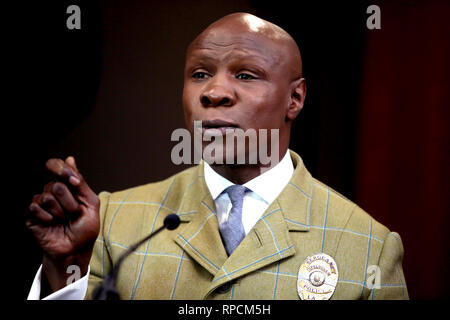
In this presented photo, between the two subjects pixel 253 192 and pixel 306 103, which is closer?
pixel 253 192

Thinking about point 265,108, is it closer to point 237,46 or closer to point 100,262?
point 237,46

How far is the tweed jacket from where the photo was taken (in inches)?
59.6

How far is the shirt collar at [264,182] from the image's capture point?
64.8 inches

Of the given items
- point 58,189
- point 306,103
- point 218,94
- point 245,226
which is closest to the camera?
point 58,189

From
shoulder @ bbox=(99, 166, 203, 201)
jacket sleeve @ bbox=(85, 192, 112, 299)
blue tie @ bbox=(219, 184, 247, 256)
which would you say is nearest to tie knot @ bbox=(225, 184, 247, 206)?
blue tie @ bbox=(219, 184, 247, 256)

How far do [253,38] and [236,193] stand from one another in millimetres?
402

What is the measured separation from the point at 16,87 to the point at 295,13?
3.04ft

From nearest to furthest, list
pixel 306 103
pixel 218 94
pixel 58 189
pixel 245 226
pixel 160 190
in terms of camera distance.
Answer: pixel 58 189
pixel 218 94
pixel 245 226
pixel 160 190
pixel 306 103

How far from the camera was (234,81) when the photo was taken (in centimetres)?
155

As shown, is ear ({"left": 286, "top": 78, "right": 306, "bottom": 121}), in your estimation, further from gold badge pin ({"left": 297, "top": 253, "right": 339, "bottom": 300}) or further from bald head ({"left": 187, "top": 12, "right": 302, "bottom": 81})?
gold badge pin ({"left": 297, "top": 253, "right": 339, "bottom": 300})

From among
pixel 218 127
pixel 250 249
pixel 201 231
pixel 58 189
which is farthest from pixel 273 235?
pixel 58 189

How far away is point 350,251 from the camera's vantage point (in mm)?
1574
